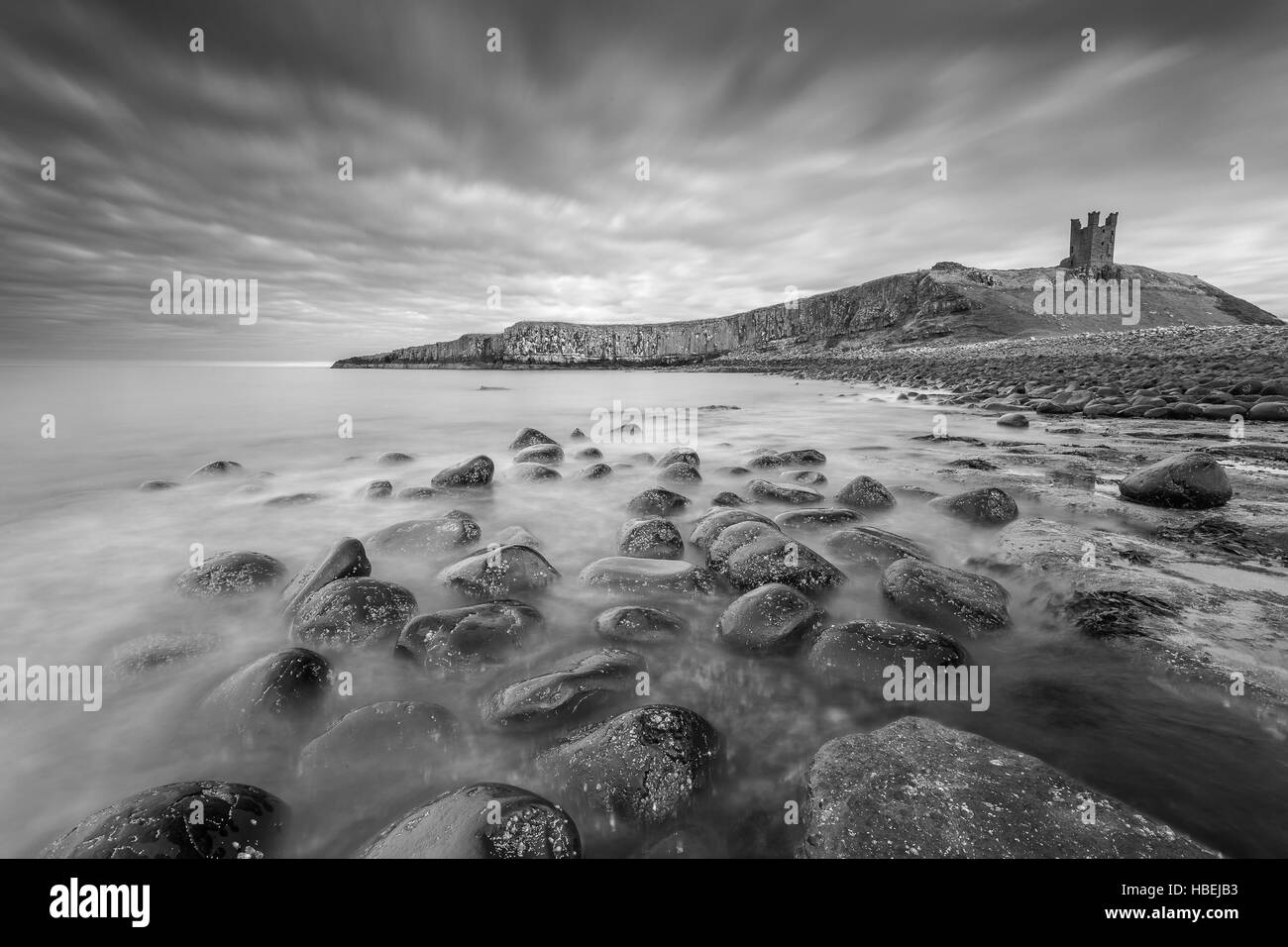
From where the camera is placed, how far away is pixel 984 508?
4500mm

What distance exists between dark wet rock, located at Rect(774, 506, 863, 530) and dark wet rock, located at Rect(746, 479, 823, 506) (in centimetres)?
53

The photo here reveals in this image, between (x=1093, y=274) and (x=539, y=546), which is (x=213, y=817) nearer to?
(x=539, y=546)

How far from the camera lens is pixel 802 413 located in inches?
591

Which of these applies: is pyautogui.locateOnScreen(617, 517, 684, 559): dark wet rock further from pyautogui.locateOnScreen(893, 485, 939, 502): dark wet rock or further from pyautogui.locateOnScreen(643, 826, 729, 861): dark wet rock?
pyautogui.locateOnScreen(893, 485, 939, 502): dark wet rock

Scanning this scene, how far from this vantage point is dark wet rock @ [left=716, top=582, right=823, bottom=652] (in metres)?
2.63

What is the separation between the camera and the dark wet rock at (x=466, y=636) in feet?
8.38

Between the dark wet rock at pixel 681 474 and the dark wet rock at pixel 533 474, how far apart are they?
1.38m

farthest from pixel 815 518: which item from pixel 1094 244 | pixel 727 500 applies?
pixel 1094 244

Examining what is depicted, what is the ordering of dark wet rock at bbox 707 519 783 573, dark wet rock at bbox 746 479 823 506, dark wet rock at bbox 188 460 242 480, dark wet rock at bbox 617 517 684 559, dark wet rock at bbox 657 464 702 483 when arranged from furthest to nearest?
1. dark wet rock at bbox 188 460 242 480
2. dark wet rock at bbox 657 464 702 483
3. dark wet rock at bbox 746 479 823 506
4. dark wet rock at bbox 617 517 684 559
5. dark wet rock at bbox 707 519 783 573

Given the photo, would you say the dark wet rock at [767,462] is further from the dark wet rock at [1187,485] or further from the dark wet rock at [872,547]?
the dark wet rock at [1187,485]

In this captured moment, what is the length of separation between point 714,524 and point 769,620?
1.51 meters

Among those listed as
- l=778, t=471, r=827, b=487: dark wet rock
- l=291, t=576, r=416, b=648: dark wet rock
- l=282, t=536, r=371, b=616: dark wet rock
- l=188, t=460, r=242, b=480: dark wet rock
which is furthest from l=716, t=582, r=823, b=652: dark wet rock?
l=188, t=460, r=242, b=480: dark wet rock

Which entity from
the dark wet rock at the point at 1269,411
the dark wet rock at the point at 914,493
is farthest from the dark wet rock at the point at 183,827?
the dark wet rock at the point at 1269,411

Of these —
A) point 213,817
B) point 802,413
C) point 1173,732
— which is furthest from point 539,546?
point 802,413
